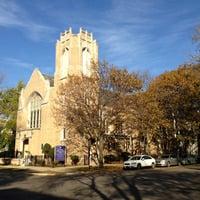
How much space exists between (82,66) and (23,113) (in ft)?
43.8

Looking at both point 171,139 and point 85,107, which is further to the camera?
point 171,139

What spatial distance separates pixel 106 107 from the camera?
35812mm

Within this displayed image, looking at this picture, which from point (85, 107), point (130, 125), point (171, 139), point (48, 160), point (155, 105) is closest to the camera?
point (85, 107)

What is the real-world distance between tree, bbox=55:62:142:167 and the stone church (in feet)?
34.4

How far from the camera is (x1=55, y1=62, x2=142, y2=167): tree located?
115ft

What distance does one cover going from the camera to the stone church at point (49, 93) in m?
49.2

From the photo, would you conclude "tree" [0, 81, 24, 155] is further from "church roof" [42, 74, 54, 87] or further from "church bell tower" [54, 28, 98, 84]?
"church bell tower" [54, 28, 98, 84]

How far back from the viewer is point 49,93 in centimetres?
5050

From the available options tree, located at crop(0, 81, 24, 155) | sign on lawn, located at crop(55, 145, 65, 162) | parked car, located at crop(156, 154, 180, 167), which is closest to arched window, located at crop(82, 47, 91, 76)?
sign on lawn, located at crop(55, 145, 65, 162)

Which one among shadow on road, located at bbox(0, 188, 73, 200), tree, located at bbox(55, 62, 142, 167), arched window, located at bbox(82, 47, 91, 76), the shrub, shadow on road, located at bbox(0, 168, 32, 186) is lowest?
shadow on road, located at bbox(0, 188, 73, 200)

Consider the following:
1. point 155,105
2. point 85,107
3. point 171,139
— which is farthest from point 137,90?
point 171,139

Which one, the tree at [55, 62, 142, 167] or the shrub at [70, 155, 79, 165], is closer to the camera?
the tree at [55, 62, 142, 167]

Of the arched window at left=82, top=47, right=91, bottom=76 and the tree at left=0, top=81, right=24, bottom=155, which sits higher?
the arched window at left=82, top=47, right=91, bottom=76

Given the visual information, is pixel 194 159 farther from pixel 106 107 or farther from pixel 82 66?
pixel 82 66
